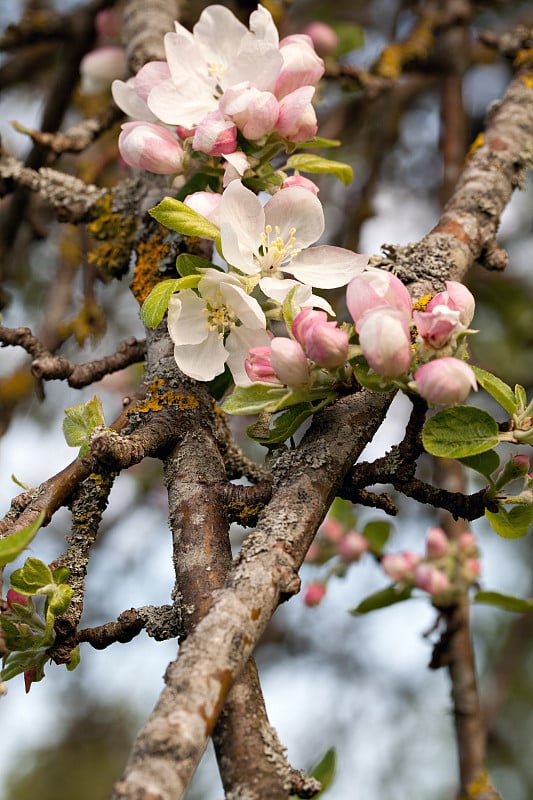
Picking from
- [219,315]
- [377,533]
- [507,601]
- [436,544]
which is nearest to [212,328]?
[219,315]

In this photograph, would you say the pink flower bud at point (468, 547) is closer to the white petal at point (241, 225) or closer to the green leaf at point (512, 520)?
the green leaf at point (512, 520)

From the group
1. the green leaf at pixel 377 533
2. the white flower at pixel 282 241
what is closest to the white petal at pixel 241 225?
the white flower at pixel 282 241

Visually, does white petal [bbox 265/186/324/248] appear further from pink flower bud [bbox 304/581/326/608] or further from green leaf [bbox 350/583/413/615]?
pink flower bud [bbox 304/581/326/608]

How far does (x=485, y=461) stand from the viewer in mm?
918

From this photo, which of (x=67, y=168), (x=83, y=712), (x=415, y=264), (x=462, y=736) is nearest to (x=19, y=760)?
(x=83, y=712)

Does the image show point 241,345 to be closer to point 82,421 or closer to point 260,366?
point 260,366

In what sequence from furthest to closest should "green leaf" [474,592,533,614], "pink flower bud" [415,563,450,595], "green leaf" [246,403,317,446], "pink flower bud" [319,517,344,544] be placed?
"pink flower bud" [319,517,344,544], "pink flower bud" [415,563,450,595], "green leaf" [474,592,533,614], "green leaf" [246,403,317,446]

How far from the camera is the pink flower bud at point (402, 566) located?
2041 millimetres

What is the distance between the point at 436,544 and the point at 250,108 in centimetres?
138

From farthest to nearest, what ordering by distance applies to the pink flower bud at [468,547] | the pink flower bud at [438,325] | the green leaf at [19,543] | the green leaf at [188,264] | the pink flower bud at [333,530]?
the pink flower bud at [333,530] < the pink flower bud at [468,547] < the green leaf at [188,264] < the pink flower bud at [438,325] < the green leaf at [19,543]

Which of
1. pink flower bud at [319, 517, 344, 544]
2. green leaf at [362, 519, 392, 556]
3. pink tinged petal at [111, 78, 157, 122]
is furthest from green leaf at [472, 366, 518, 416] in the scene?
pink flower bud at [319, 517, 344, 544]

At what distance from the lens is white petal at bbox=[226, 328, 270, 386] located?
1012 mm

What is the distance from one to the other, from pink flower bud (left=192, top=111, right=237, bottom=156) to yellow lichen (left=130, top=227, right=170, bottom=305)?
10.2 inches

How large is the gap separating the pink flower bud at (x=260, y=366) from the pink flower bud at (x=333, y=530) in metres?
1.66
